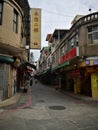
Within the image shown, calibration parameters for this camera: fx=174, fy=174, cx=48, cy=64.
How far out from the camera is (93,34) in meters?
17.5

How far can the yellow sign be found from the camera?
18.0m

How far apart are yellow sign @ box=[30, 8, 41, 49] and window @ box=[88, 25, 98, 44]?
523cm

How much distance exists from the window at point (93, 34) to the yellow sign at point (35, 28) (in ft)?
17.1

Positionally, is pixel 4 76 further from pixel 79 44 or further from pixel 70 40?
pixel 70 40

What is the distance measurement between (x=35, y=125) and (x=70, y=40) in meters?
16.0

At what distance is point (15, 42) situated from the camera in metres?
16.8

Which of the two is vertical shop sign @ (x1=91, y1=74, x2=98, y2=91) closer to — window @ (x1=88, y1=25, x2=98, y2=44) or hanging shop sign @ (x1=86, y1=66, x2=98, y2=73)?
hanging shop sign @ (x1=86, y1=66, x2=98, y2=73)

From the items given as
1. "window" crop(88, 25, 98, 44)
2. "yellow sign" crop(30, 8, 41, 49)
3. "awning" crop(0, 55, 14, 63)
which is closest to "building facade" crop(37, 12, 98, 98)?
"window" crop(88, 25, 98, 44)

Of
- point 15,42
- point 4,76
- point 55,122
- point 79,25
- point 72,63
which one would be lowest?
point 55,122

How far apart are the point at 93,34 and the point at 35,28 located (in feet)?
19.8

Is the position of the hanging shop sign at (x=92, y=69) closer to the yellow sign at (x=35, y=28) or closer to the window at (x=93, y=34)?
the window at (x=93, y=34)

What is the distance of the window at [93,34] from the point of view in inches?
681

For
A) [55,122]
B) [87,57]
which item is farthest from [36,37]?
[55,122]

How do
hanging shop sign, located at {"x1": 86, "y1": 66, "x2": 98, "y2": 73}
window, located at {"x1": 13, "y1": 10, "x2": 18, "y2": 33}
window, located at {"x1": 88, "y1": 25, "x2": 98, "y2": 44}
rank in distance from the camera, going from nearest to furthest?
hanging shop sign, located at {"x1": 86, "y1": 66, "x2": 98, "y2": 73}, window, located at {"x1": 13, "y1": 10, "x2": 18, "y2": 33}, window, located at {"x1": 88, "y1": 25, "x2": 98, "y2": 44}
